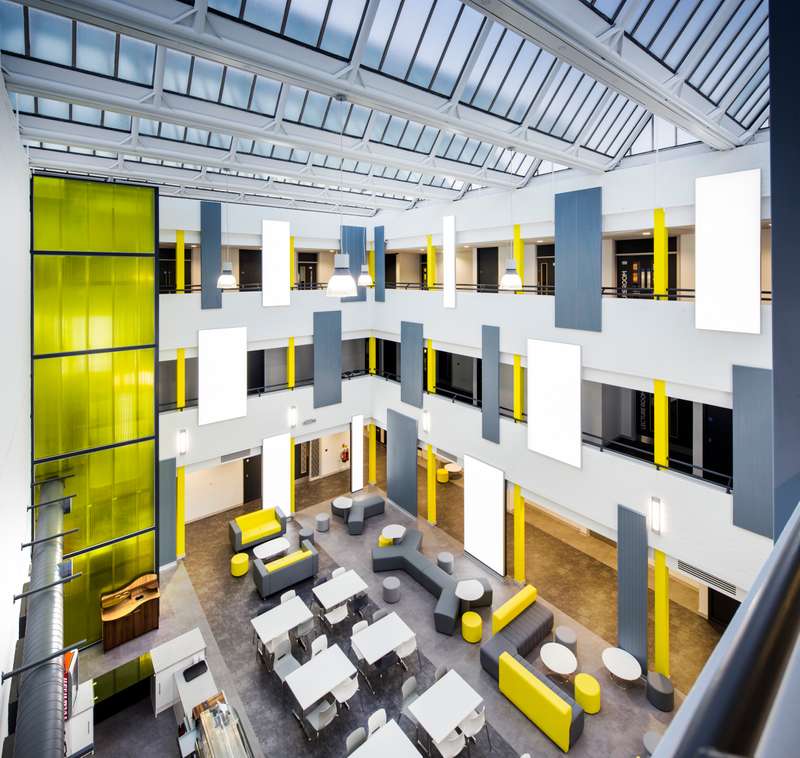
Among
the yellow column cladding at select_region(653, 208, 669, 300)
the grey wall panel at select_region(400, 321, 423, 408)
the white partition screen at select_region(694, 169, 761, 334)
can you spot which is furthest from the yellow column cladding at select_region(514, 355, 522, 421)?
the white partition screen at select_region(694, 169, 761, 334)

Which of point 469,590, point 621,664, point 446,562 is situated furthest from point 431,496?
point 621,664

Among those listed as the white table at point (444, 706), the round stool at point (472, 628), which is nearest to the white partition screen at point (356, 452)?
the round stool at point (472, 628)

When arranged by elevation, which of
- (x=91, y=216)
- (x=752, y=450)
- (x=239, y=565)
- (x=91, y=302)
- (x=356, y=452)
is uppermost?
(x=91, y=216)

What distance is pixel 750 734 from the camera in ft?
1.46

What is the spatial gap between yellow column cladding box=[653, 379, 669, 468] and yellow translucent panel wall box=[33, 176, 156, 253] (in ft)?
35.1

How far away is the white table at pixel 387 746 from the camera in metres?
6.96

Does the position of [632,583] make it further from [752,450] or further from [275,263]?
[275,263]

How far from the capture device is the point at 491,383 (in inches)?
501

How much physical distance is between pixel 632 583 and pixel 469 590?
11.2 feet

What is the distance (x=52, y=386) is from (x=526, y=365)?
400 inches

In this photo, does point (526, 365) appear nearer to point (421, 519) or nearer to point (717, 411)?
point (717, 411)

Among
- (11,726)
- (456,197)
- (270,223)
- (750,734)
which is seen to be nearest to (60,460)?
(11,726)

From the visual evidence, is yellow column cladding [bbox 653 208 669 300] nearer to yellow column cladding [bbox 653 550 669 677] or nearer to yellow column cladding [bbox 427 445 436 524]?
yellow column cladding [bbox 653 550 669 677]

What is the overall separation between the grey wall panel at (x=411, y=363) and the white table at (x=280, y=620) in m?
6.96
